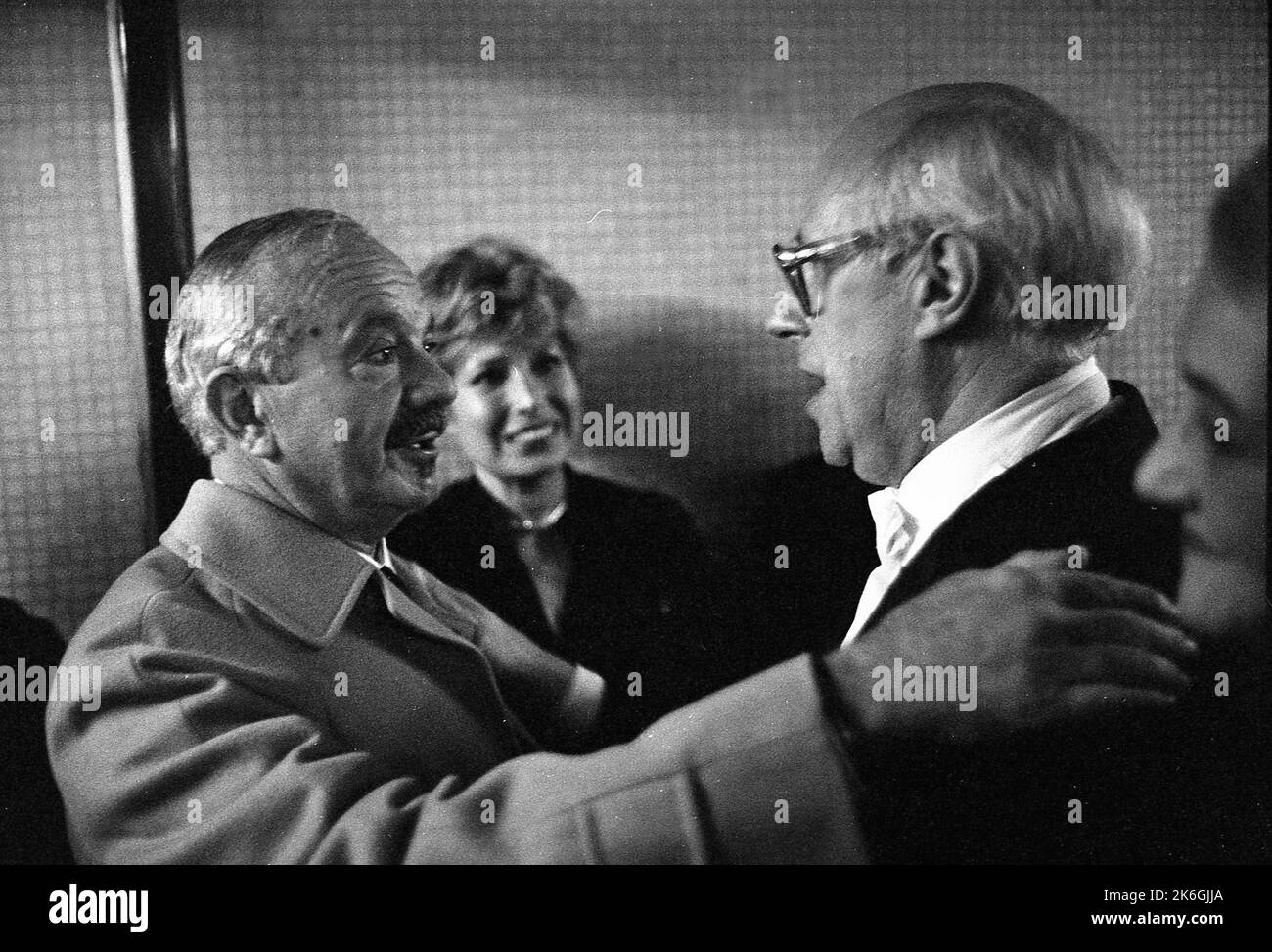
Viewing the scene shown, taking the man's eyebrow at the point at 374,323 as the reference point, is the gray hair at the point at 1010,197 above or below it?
above

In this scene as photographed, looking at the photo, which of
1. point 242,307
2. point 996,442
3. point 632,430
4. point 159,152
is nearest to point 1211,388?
point 996,442

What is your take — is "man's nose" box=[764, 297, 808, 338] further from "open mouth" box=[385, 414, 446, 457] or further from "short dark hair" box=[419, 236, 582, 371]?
"open mouth" box=[385, 414, 446, 457]

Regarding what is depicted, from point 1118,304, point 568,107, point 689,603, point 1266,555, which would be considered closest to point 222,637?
point 689,603

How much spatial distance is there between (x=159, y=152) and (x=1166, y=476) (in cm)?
146

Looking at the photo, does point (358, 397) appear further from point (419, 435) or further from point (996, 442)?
point (996, 442)

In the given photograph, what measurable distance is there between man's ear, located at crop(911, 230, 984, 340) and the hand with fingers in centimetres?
34

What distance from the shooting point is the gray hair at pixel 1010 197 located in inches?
70.2

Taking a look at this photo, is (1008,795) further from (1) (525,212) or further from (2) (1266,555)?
(1) (525,212)

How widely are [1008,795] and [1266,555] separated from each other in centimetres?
50

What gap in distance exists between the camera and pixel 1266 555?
6.17ft

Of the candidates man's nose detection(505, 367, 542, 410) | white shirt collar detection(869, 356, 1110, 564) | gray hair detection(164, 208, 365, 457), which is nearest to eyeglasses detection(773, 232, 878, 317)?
white shirt collar detection(869, 356, 1110, 564)

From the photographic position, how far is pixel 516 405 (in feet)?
6.02

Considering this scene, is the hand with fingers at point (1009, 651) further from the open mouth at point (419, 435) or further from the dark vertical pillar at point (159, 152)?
the dark vertical pillar at point (159, 152)

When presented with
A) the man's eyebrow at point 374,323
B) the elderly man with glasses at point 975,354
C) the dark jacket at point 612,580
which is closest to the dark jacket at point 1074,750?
the elderly man with glasses at point 975,354
